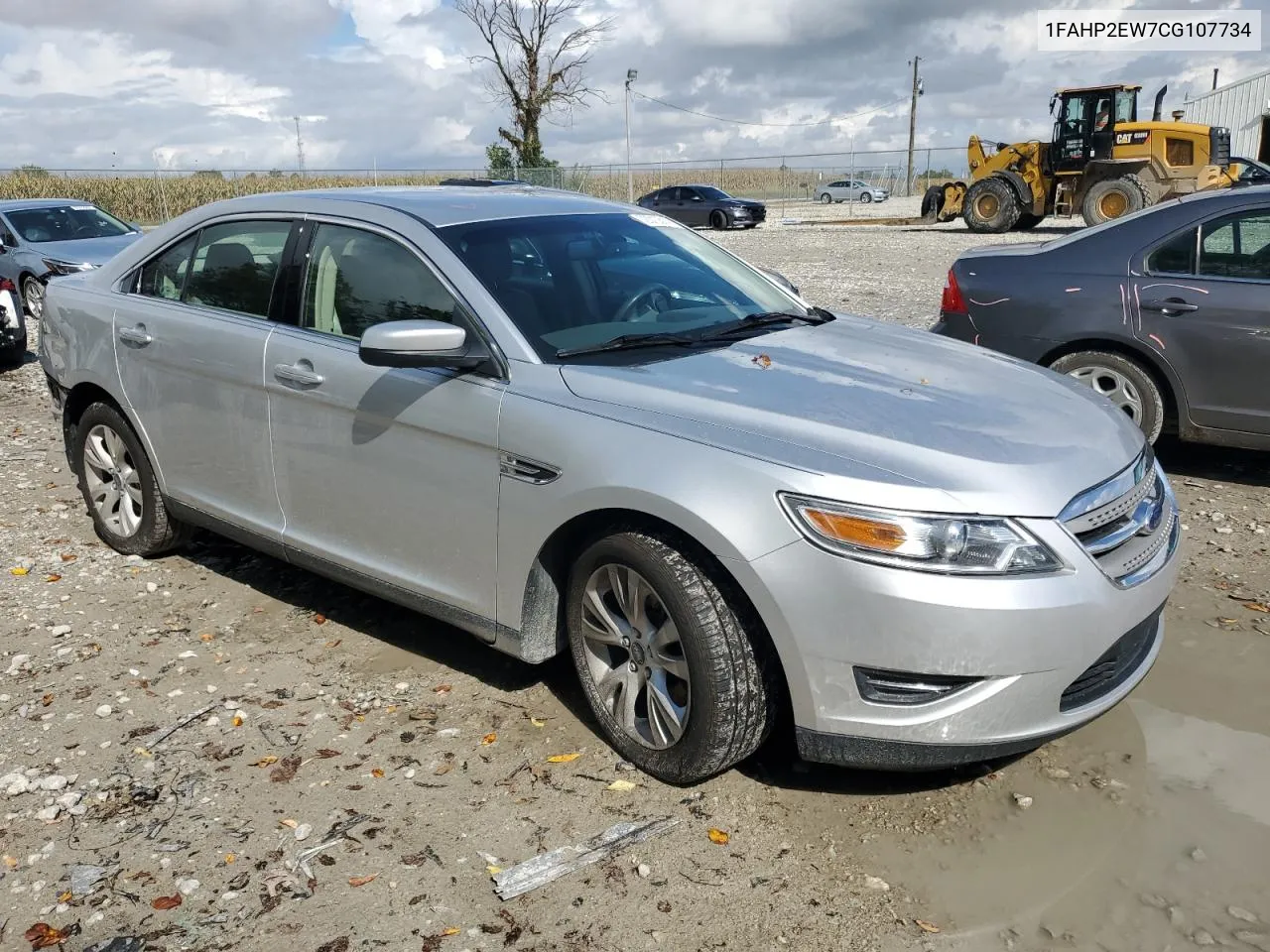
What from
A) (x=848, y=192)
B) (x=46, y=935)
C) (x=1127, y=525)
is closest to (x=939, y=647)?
(x=1127, y=525)

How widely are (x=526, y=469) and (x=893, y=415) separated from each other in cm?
109

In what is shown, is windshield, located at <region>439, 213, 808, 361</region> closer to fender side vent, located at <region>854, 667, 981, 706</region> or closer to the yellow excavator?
fender side vent, located at <region>854, 667, 981, 706</region>

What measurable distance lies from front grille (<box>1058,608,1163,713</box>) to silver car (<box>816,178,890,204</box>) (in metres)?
50.8

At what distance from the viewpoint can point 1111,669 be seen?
9.88ft

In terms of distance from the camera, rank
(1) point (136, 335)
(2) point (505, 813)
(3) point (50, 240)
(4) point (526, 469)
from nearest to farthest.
→ (2) point (505, 813) → (4) point (526, 469) → (1) point (136, 335) → (3) point (50, 240)

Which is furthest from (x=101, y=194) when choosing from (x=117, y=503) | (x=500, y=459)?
(x=500, y=459)

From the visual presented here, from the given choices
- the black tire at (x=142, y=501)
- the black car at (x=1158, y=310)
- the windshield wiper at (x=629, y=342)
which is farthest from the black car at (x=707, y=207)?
the windshield wiper at (x=629, y=342)

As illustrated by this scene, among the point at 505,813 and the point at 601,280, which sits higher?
the point at 601,280

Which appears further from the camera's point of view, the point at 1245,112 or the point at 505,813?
the point at 1245,112

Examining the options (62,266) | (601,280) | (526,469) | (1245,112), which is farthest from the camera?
(1245,112)

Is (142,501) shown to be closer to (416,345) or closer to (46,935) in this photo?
(416,345)

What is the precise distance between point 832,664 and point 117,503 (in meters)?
3.92

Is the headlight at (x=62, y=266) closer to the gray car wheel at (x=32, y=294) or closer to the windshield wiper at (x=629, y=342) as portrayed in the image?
the gray car wheel at (x=32, y=294)

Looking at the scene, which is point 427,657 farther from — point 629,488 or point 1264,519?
point 1264,519
